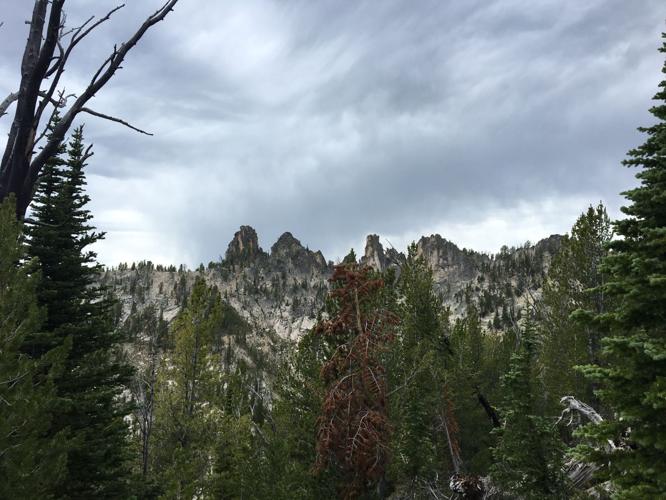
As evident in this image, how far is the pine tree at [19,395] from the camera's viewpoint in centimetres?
687

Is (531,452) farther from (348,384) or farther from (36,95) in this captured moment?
(36,95)

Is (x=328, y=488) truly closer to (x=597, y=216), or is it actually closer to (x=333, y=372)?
(x=333, y=372)

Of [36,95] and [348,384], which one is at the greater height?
[36,95]

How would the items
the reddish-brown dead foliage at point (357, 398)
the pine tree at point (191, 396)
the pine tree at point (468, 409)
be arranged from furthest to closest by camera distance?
the pine tree at point (468, 409) < the pine tree at point (191, 396) < the reddish-brown dead foliage at point (357, 398)

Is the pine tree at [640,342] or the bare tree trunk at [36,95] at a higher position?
the bare tree trunk at [36,95]

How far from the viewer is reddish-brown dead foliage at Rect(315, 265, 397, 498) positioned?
9172 millimetres

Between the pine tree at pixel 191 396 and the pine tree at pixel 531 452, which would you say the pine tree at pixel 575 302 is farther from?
the pine tree at pixel 191 396

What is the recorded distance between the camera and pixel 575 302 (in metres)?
22.4

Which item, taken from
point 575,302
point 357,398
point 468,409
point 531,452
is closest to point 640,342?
point 357,398

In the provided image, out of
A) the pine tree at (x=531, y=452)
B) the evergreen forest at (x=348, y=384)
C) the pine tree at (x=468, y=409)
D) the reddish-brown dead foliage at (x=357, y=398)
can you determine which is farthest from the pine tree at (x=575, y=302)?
the reddish-brown dead foliage at (x=357, y=398)

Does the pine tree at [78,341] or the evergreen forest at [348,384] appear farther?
the pine tree at [78,341]

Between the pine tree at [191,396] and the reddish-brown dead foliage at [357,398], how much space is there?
1170 cm

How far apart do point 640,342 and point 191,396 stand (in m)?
18.7

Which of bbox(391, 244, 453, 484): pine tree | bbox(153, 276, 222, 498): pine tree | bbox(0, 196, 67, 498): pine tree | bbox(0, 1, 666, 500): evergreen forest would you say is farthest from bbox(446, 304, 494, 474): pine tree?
bbox(0, 196, 67, 498): pine tree
